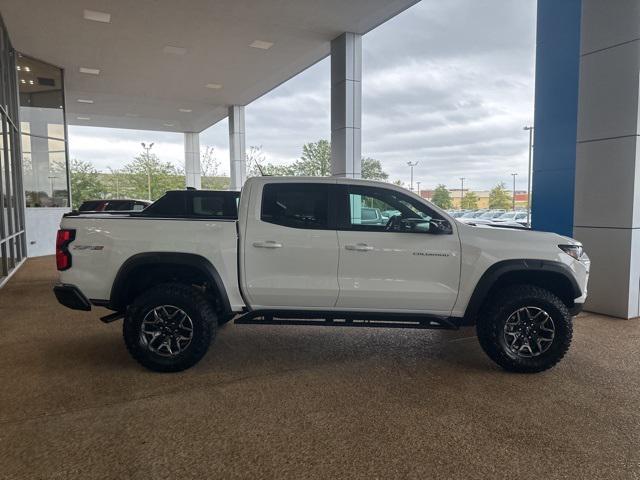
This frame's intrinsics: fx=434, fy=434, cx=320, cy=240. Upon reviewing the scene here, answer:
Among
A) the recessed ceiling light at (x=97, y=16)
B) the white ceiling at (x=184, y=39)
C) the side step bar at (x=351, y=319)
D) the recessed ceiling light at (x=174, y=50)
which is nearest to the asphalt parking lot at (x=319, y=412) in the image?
the side step bar at (x=351, y=319)

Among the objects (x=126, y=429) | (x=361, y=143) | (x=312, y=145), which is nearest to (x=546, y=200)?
(x=361, y=143)

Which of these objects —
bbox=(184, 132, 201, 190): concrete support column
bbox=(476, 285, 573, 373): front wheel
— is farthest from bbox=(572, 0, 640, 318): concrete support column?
bbox=(184, 132, 201, 190): concrete support column

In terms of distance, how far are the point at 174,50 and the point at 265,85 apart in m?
4.34

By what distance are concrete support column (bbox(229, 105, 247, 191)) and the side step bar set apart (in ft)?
51.8

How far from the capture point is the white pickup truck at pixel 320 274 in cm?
395

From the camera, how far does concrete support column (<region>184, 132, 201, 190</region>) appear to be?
27.1 metres

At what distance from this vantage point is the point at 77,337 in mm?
5133

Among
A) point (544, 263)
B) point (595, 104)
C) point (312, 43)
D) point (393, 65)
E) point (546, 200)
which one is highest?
point (393, 65)

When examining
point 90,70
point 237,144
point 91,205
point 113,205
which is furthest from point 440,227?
point 237,144

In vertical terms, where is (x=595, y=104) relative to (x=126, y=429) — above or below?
above

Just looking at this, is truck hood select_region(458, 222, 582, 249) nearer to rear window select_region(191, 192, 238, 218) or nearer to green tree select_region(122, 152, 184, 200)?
rear window select_region(191, 192, 238, 218)

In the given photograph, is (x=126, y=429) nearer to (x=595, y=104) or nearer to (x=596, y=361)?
(x=596, y=361)

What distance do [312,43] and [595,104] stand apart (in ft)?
23.8

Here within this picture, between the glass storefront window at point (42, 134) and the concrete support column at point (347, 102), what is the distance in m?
8.69
